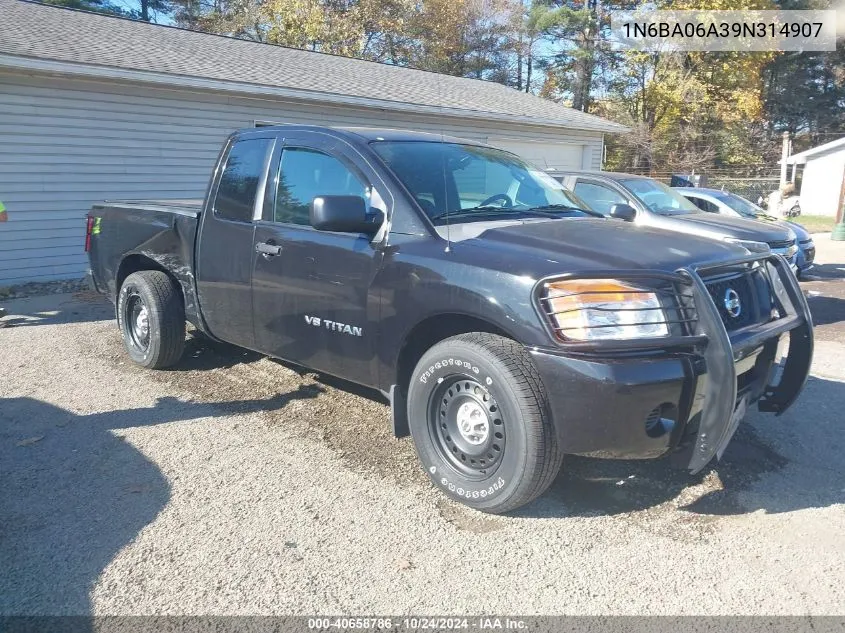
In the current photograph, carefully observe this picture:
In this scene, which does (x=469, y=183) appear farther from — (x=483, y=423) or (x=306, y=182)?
(x=483, y=423)

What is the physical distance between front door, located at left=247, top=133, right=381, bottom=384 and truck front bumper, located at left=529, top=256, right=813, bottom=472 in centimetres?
122

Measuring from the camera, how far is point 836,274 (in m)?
12.8

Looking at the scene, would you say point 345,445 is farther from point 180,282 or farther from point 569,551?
point 180,282

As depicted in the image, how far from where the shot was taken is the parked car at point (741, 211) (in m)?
11.5

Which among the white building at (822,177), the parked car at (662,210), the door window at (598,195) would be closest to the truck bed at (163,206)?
the parked car at (662,210)

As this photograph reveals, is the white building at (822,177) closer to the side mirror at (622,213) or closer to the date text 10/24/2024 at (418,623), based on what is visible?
the side mirror at (622,213)

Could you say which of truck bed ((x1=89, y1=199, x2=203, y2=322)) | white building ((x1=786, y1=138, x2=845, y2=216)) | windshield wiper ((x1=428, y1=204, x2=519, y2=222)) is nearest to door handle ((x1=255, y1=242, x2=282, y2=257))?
truck bed ((x1=89, y1=199, x2=203, y2=322))

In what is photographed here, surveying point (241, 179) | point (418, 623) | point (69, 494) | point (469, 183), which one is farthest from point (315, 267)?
point (418, 623)

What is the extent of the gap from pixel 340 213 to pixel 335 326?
2.45 ft

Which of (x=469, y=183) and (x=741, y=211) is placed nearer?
(x=469, y=183)

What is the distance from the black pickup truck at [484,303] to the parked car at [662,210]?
13.8 ft

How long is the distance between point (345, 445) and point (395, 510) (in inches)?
34.1

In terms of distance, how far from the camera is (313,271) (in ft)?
13.4

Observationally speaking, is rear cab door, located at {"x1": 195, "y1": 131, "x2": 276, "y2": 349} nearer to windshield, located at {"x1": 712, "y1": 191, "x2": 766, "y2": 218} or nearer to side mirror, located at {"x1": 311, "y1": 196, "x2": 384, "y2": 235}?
side mirror, located at {"x1": 311, "y1": 196, "x2": 384, "y2": 235}
